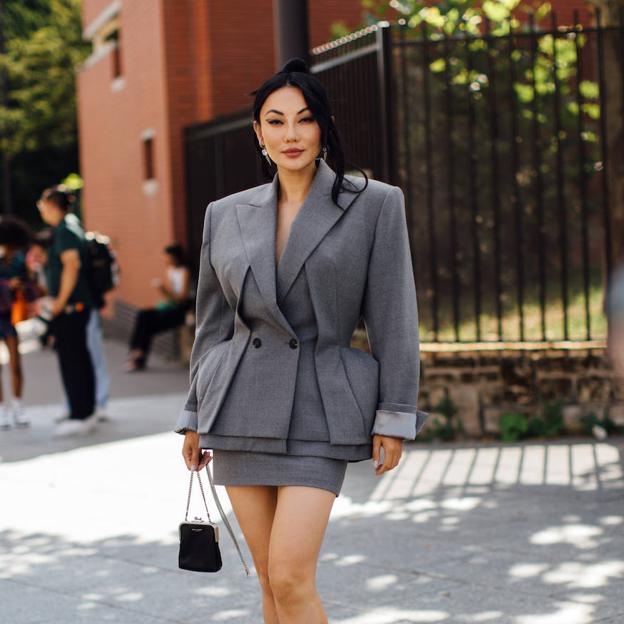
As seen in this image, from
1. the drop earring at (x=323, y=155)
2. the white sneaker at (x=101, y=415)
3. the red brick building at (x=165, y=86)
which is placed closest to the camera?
the drop earring at (x=323, y=155)

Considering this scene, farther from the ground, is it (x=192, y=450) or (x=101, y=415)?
(x=192, y=450)

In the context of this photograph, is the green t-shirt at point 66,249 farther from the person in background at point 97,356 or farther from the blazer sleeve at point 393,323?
the blazer sleeve at point 393,323

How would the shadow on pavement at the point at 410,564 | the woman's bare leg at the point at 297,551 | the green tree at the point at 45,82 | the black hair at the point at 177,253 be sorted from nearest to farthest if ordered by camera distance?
the woman's bare leg at the point at 297,551, the shadow on pavement at the point at 410,564, the black hair at the point at 177,253, the green tree at the point at 45,82

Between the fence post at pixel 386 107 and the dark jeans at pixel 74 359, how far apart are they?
8.71ft

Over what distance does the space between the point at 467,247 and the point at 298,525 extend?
12651 millimetres

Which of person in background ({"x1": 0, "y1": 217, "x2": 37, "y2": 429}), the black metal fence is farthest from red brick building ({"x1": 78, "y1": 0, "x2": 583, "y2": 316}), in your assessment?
person in background ({"x1": 0, "y1": 217, "x2": 37, "y2": 429})

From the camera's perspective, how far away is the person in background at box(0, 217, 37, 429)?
37.2 feet

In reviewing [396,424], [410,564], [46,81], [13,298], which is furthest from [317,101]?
[46,81]

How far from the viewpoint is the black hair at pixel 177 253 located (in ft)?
55.8

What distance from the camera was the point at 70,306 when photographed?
34.9 ft

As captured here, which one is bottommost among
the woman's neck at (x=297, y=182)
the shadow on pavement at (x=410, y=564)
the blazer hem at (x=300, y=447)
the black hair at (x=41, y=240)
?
the shadow on pavement at (x=410, y=564)

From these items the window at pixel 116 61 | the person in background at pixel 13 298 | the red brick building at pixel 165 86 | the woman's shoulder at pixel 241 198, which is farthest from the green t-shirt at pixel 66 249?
the window at pixel 116 61

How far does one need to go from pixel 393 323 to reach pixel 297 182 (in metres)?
0.48

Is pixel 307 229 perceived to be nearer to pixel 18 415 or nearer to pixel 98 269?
pixel 98 269
